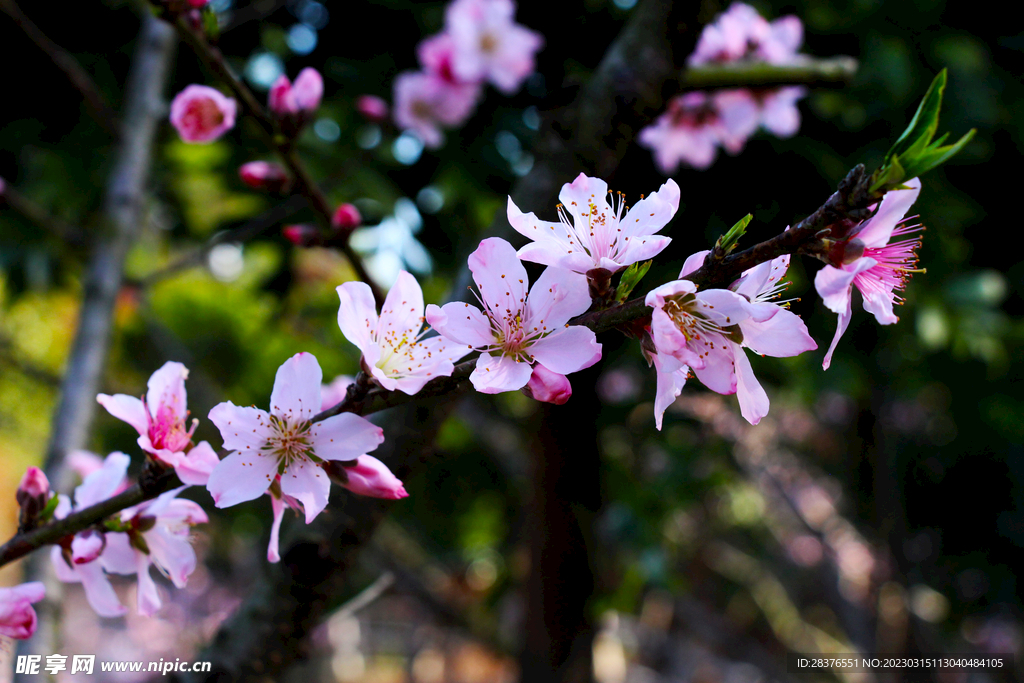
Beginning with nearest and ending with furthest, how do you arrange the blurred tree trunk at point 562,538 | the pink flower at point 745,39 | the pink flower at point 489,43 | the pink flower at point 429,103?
the pink flower at point 745,39 → the pink flower at point 489,43 → the pink flower at point 429,103 → the blurred tree trunk at point 562,538

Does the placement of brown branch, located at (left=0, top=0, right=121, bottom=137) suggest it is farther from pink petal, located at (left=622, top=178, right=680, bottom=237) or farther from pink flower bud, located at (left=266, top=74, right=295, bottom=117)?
pink petal, located at (left=622, top=178, right=680, bottom=237)

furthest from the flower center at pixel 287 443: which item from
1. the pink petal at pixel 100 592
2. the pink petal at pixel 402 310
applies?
the pink petal at pixel 100 592

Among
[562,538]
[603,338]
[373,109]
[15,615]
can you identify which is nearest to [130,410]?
[15,615]

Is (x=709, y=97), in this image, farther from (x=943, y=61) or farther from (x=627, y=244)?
(x=627, y=244)

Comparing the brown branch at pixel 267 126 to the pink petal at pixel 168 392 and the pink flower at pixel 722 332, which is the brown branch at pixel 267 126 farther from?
the pink flower at pixel 722 332

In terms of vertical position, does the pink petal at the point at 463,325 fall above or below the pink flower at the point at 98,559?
above

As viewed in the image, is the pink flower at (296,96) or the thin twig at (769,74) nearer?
the pink flower at (296,96)
